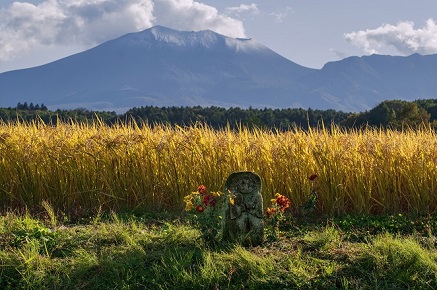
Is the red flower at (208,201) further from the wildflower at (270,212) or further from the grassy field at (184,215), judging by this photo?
the wildflower at (270,212)

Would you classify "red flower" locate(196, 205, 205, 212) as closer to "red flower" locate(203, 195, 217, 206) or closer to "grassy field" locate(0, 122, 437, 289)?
"red flower" locate(203, 195, 217, 206)

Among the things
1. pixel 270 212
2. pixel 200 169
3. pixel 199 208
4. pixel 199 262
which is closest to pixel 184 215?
pixel 200 169

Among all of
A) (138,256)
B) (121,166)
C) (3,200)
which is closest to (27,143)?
(3,200)

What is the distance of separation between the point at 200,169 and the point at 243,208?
2.64 metres

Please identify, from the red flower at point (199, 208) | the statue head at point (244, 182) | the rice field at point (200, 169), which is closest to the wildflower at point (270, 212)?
the statue head at point (244, 182)

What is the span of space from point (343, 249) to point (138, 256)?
6.78 feet

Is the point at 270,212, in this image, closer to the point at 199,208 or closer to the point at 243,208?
the point at 243,208

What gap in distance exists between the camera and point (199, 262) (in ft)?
17.8

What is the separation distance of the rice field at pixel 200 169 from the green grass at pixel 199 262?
64.5 inches

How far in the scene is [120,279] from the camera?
208 inches

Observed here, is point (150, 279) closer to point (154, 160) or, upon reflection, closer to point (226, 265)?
point (226, 265)

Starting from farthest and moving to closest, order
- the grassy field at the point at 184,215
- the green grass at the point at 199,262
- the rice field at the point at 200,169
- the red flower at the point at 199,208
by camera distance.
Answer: the rice field at the point at 200,169 → the red flower at the point at 199,208 → the grassy field at the point at 184,215 → the green grass at the point at 199,262

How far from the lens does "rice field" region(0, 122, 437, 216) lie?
8.05 m

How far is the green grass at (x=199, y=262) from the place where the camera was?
5.14 metres
